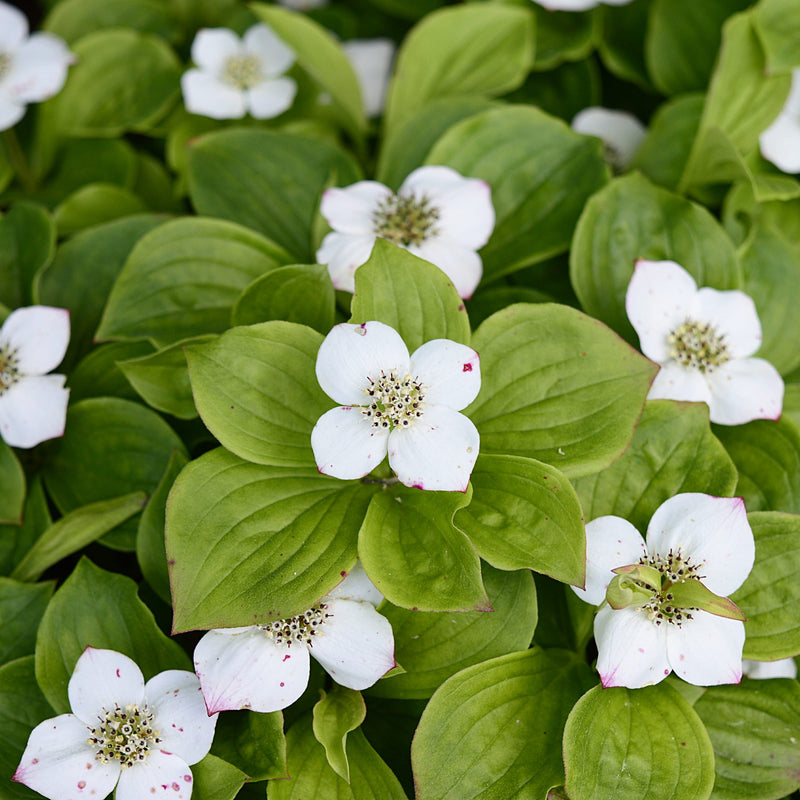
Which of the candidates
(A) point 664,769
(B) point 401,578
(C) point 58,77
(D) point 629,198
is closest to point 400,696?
(B) point 401,578

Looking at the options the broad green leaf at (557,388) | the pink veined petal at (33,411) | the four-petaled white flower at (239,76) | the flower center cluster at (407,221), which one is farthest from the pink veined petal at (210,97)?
the broad green leaf at (557,388)

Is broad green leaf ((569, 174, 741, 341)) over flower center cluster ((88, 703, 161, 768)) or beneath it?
over

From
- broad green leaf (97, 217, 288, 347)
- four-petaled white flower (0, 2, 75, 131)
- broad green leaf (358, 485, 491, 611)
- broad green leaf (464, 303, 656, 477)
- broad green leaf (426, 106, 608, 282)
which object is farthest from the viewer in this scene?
four-petaled white flower (0, 2, 75, 131)

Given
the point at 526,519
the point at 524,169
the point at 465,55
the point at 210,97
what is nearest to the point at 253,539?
the point at 526,519

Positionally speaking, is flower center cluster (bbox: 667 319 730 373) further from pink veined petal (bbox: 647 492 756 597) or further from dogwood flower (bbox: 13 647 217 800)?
dogwood flower (bbox: 13 647 217 800)

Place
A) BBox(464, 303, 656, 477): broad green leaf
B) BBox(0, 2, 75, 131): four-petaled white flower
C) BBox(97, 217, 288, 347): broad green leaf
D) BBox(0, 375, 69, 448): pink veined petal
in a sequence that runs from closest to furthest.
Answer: BBox(464, 303, 656, 477): broad green leaf → BBox(0, 375, 69, 448): pink veined petal → BBox(97, 217, 288, 347): broad green leaf → BBox(0, 2, 75, 131): four-petaled white flower

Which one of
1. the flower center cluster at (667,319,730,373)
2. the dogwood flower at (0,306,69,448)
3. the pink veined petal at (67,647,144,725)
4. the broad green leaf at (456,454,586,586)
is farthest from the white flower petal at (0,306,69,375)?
the flower center cluster at (667,319,730,373)

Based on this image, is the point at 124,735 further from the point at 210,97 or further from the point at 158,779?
the point at 210,97

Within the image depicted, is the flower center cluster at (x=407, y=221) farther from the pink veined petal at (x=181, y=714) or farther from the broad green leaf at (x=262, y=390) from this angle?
the pink veined petal at (x=181, y=714)
